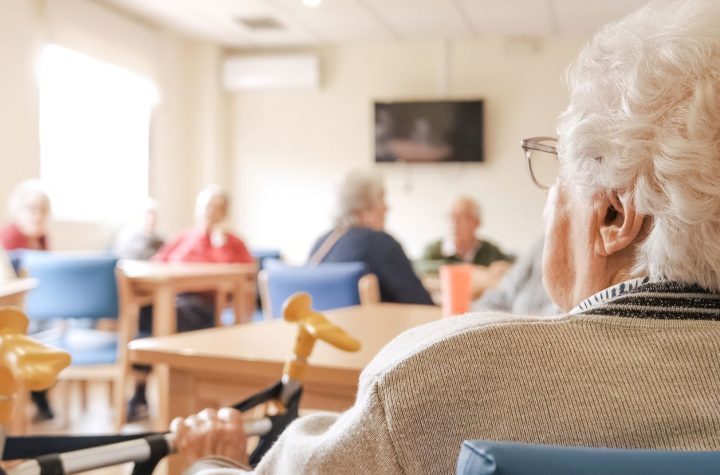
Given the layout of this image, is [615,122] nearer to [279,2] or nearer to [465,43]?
[279,2]

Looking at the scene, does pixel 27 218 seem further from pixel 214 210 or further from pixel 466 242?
pixel 466 242

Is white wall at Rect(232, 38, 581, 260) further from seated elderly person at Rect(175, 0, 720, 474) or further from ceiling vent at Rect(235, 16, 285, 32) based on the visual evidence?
seated elderly person at Rect(175, 0, 720, 474)

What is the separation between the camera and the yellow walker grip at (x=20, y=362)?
78 centimetres

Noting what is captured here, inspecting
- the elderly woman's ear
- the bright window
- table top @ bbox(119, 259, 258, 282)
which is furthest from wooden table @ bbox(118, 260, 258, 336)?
the elderly woman's ear

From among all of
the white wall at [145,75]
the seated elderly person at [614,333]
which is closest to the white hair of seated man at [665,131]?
the seated elderly person at [614,333]

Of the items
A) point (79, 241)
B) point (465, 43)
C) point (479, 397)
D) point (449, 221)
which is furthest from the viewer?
point (465, 43)

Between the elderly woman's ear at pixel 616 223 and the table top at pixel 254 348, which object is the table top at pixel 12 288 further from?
the elderly woman's ear at pixel 616 223

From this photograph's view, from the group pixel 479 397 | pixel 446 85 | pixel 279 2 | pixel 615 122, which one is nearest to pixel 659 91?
pixel 615 122

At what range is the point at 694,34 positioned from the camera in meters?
0.69

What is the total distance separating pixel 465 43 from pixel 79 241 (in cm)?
370

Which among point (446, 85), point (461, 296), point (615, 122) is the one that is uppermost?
point (446, 85)

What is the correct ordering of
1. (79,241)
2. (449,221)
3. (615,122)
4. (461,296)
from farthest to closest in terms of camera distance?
1. (79,241)
2. (449,221)
3. (461,296)
4. (615,122)

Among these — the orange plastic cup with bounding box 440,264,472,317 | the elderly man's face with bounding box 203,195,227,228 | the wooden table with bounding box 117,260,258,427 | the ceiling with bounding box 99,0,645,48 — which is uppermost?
the ceiling with bounding box 99,0,645,48

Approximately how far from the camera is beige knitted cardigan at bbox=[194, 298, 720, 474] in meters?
0.61
